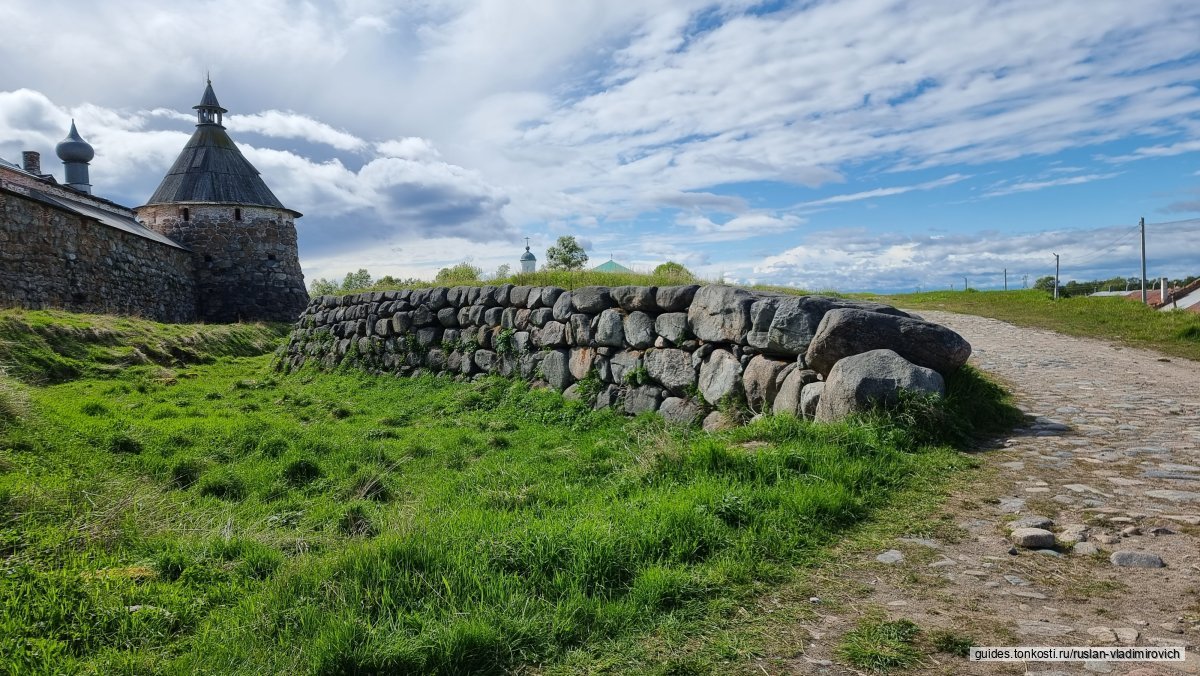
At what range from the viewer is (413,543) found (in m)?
3.73

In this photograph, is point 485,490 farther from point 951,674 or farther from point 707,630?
point 951,674

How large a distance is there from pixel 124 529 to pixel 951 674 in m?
5.03

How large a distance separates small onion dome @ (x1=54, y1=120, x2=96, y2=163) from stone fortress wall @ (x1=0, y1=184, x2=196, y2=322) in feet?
37.7

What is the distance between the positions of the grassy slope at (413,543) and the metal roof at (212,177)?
1065 inches

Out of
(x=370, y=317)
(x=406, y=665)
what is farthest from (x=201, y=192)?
(x=406, y=665)

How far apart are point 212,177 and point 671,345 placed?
101 feet

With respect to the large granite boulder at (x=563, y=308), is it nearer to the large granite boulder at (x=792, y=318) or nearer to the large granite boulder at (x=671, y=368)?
the large granite boulder at (x=671, y=368)

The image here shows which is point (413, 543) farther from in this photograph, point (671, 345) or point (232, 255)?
point (232, 255)

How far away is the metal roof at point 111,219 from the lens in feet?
73.9

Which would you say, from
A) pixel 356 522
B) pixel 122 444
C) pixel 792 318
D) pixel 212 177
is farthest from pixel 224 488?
pixel 212 177

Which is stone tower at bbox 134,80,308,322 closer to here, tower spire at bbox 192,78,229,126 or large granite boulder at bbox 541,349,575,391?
tower spire at bbox 192,78,229,126

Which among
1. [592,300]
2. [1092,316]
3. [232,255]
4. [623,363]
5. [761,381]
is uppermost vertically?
[232,255]

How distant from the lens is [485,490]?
564 centimetres

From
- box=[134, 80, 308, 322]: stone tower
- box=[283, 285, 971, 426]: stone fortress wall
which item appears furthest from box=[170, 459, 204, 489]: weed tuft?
box=[134, 80, 308, 322]: stone tower
